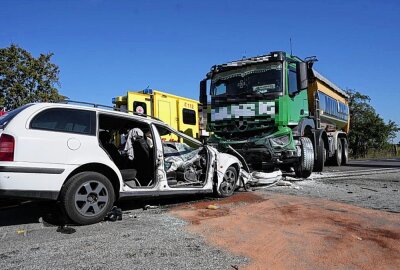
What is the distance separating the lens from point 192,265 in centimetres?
379

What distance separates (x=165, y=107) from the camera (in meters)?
15.3

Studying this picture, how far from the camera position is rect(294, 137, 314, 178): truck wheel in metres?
10.5

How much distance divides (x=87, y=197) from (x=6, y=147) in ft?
4.08

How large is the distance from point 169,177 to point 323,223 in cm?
285

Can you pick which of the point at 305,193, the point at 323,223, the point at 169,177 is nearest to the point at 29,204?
the point at 169,177

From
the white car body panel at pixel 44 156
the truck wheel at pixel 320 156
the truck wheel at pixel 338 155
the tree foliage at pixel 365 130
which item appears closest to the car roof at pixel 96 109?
the white car body panel at pixel 44 156

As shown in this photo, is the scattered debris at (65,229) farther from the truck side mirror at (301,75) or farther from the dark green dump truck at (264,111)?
the truck side mirror at (301,75)

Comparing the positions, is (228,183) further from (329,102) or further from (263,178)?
(329,102)

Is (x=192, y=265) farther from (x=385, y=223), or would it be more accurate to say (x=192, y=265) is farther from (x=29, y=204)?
(x=29, y=204)

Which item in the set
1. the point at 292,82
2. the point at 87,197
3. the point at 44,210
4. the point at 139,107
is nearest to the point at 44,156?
the point at 87,197

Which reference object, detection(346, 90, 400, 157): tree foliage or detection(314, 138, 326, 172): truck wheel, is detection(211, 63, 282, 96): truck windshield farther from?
detection(346, 90, 400, 157): tree foliage

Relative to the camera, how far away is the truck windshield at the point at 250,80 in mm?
10008

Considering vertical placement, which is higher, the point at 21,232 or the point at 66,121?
the point at 66,121

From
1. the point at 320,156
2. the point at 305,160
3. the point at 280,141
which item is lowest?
the point at 305,160
